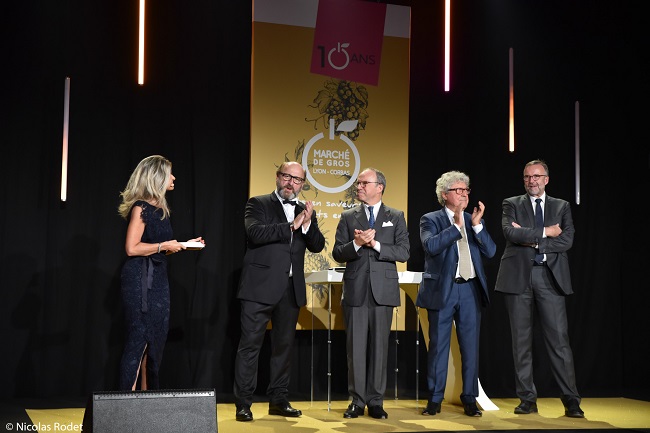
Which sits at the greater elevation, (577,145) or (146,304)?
(577,145)

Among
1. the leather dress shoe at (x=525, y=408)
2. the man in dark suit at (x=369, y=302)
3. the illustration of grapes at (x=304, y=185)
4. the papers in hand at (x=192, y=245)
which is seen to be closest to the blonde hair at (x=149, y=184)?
the papers in hand at (x=192, y=245)

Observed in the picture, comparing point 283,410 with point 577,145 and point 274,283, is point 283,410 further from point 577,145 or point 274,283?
point 577,145

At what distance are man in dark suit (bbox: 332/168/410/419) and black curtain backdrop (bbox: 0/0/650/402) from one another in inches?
47.5

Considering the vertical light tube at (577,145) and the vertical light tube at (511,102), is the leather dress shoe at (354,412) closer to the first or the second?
the vertical light tube at (511,102)

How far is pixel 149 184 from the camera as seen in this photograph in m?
4.69

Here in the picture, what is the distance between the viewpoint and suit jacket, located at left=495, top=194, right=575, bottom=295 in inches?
225

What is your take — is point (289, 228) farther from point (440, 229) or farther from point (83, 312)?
point (83, 312)

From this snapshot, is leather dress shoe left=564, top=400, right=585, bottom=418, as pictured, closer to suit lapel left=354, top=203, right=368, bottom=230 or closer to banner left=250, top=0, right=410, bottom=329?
banner left=250, top=0, right=410, bottom=329

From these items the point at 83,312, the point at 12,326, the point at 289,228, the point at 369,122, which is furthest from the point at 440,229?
the point at 12,326

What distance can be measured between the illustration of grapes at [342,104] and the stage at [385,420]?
2331mm

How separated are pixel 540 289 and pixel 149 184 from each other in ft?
9.42

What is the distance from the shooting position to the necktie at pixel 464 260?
5.53 meters

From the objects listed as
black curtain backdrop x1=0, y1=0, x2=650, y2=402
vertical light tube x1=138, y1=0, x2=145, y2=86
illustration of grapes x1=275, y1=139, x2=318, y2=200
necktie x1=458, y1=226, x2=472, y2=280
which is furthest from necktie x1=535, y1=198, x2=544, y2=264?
vertical light tube x1=138, y1=0, x2=145, y2=86

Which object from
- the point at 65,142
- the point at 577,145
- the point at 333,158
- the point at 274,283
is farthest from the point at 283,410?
the point at 577,145
